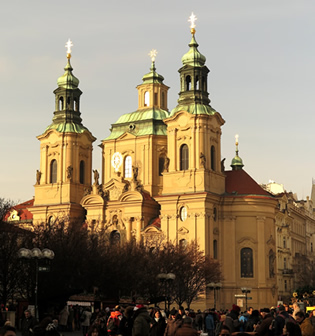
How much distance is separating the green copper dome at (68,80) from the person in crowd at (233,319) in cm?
7109

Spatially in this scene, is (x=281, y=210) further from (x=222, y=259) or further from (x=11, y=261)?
(x=11, y=261)

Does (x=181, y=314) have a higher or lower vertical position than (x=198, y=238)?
lower

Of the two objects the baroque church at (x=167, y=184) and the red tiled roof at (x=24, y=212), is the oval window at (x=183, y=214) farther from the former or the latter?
the red tiled roof at (x=24, y=212)

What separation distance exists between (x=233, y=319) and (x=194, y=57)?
64.5 meters

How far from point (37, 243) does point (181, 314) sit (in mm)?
30459

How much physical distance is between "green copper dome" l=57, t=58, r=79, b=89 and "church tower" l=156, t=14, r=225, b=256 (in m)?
15.2

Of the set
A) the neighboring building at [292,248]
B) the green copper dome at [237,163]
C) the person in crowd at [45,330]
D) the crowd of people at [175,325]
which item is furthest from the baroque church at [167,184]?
the person in crowd at [45,330]

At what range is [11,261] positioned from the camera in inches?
1957

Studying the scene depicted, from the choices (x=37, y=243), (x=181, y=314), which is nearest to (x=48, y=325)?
(x=181, y=314)

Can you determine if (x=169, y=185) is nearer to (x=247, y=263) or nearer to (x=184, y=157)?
(x=184, y=157)

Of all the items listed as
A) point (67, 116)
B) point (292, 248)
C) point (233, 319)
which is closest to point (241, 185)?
point (67, 116)

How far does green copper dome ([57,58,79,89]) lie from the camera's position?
90244 millimetres

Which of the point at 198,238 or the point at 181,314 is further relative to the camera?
the point at 198,238

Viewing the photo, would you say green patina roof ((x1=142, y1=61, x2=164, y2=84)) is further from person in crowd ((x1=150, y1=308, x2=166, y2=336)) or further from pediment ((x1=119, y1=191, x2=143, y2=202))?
person in crowd ((x1=150, y1=308, x2=166, y2=336))
